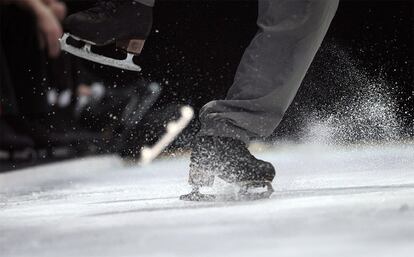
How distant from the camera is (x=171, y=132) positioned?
359 cm

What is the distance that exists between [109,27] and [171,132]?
6.77ft

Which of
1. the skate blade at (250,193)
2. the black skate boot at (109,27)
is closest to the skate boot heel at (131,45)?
the black skate boot at (109,27)

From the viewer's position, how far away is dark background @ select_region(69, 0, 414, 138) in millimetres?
3365

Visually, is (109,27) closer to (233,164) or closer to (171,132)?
(233,164)

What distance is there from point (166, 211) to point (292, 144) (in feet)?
7.66

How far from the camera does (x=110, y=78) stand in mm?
3496

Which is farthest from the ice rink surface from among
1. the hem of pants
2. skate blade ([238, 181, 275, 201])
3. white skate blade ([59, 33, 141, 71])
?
white skate blade ([59, 33, 141, 71])

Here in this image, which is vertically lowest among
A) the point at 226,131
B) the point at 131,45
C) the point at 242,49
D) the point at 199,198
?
the point at 199,198

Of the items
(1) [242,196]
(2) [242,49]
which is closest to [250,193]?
(1) [242,196]

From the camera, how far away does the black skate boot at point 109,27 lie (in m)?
1.52

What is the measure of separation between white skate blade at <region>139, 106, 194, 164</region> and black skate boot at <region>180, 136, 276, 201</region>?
81.4 inches

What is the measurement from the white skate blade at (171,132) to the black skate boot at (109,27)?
1.87 meters

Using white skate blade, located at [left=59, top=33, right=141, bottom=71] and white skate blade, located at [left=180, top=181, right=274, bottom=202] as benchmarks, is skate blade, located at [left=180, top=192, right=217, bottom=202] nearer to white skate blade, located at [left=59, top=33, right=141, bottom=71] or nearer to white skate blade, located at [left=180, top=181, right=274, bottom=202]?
white skate blade, located at [left=180, top=181, right=274, bottom=202]

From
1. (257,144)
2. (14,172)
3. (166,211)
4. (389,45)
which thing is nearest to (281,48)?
(166,211)
